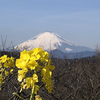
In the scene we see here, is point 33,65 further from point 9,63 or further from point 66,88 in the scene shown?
point 66,88

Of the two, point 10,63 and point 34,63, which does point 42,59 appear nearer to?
point 34,63

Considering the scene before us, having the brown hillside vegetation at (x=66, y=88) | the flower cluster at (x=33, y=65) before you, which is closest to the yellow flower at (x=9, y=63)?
the brown hillside vegetation at (x=66, y=88)

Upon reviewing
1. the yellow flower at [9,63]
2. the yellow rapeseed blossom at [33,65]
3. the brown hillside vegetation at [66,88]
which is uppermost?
the yellow rapeseed blossom at [33,65]

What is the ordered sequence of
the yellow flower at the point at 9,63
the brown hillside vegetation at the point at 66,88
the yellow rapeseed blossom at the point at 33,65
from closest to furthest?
the yellow rapeseed blossom at the point at 33,65
the yellow flower at the point at 9,63
the brown hillside vegetation at the point at 66,88

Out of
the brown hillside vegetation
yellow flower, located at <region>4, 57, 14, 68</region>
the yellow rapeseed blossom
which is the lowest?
the brown hillside vegetation

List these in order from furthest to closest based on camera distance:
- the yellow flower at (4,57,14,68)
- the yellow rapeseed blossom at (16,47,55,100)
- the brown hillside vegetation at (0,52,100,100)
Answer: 1. the brown hillside vegetation at (0,52,100,100)
2. the yellow flower at (4,57,14,68)
3. the yellow rapeseed blossom at (16,47,55,100)

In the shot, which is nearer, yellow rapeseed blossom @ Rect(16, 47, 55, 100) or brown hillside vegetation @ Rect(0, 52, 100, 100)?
yellow rapeseed blossom @ Rect(16, 47, 55, 100)

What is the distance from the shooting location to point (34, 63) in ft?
4.23

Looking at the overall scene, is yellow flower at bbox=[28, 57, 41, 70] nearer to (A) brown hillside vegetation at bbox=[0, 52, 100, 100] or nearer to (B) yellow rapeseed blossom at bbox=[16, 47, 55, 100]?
(B) yellow rapeseed blossom at bbox=[16, 47, 55, 100]

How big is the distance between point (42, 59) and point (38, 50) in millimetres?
82

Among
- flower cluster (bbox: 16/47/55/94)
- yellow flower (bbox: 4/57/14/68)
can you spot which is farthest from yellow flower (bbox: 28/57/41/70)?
yellow flower (bbox: 4/57/14/68)

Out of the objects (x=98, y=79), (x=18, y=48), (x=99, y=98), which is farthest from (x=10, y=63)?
(x=18, y=48)

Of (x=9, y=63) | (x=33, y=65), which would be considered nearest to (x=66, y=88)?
(x=9, y=63)

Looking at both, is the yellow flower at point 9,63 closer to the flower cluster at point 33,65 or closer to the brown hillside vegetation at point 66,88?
the brown hillside vegetation at point 66,88
